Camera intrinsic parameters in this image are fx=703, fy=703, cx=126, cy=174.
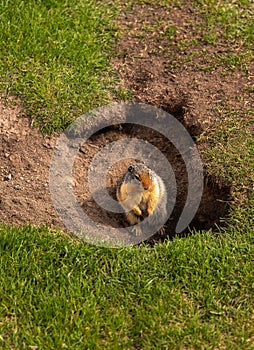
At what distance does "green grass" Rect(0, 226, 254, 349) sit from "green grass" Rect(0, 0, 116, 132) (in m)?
1.69

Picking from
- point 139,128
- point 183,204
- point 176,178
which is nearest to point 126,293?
point 183,204

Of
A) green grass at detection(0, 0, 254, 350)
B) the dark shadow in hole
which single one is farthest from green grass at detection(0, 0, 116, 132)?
the dark shadow in hole

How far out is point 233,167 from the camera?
21.6ft

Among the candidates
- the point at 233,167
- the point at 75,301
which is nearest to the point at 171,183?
the point at 233,167

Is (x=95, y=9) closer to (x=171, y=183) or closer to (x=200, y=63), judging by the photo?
(x=200, y=63)

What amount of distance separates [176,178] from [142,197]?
63 centimetres

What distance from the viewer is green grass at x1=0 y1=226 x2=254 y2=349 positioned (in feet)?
17.0

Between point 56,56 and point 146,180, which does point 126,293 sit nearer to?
point 146,180

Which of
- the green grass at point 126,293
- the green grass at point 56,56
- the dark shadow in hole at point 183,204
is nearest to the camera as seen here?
the green grass at point 126,293

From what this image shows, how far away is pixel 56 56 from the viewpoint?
7531mm

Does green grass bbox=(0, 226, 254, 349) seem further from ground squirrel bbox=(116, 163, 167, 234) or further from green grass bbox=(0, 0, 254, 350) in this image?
ground squirrel bbox=(116, 163, 167, 234)

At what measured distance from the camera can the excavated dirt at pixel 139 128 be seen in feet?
20.9

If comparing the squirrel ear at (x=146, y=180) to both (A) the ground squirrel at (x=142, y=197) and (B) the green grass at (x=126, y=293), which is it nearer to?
(A) the ground squirrel at (x=142, y=197)

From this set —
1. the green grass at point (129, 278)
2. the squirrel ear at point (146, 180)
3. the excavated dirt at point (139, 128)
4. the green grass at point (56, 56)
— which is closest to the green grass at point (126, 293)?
the green grass at point (129, 278)
